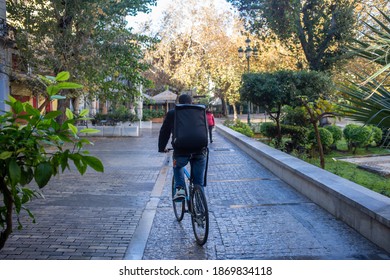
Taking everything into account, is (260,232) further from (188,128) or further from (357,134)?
(357,134)

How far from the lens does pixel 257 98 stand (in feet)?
46.0

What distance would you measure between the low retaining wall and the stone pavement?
0.40ft

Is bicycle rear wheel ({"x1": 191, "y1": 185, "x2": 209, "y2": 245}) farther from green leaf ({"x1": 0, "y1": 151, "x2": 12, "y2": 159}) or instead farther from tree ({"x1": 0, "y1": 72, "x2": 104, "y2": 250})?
green leaf ({"x1": 0, "y1": 151, "x2": 12, "y2": 159})

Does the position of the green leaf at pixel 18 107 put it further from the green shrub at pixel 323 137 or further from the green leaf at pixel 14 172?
the green shrub at pixel 323 137

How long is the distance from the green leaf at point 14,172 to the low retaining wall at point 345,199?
3357 mm

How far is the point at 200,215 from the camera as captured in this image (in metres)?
4.52

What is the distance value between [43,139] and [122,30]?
51.0ft

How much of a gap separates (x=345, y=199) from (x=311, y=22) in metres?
15.4

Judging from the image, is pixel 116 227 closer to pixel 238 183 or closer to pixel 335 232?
pixel 335 232

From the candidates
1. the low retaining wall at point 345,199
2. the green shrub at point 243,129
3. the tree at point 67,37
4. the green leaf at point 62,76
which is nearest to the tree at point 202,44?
the green shrub at point 243,129

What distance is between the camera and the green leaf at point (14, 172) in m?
2.78

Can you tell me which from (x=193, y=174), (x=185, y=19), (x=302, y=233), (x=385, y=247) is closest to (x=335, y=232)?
(x=302, y=233)

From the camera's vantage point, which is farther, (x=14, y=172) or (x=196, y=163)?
(x=196, y=163)

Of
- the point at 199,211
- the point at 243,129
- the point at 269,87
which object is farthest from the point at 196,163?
the point at 243,129
